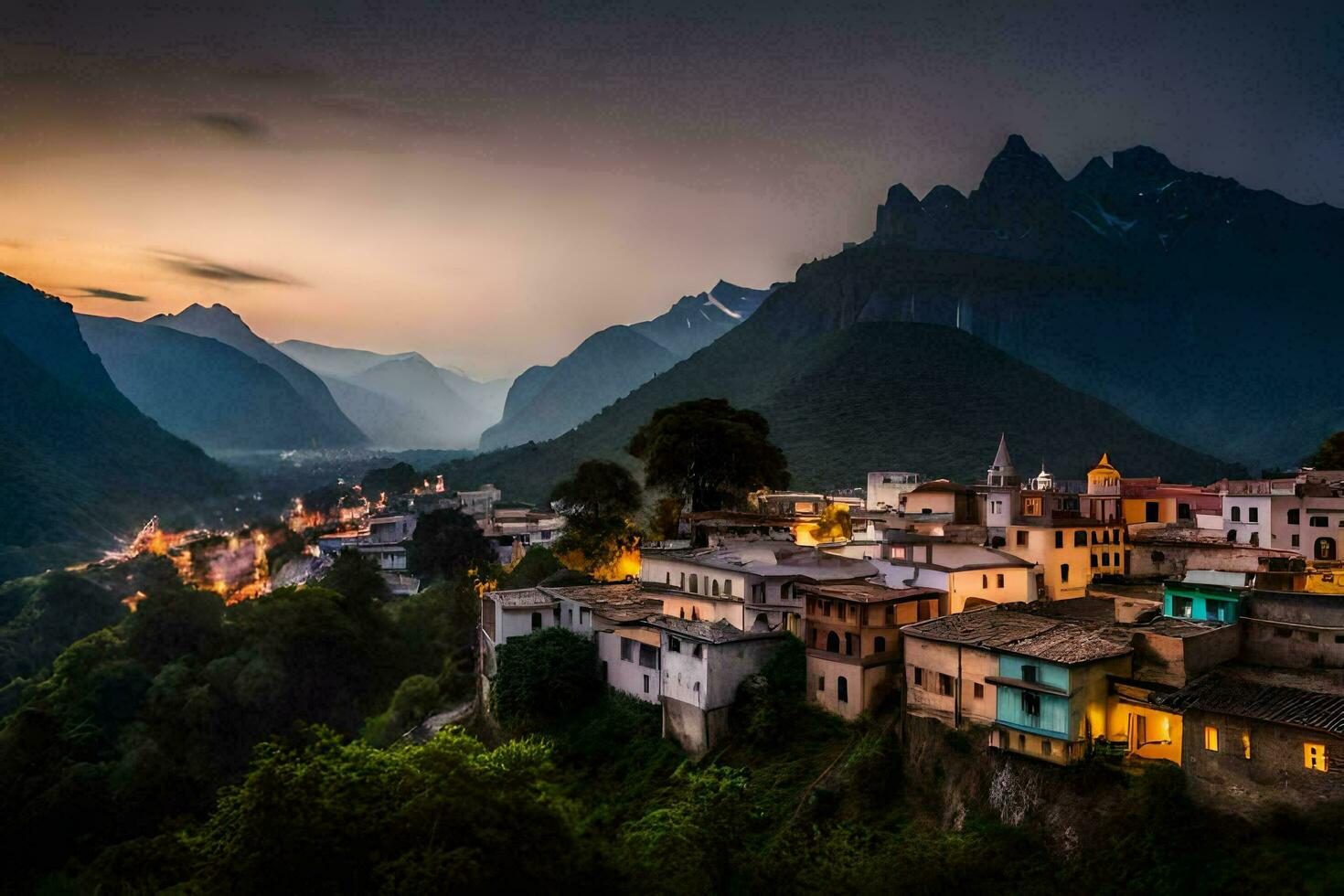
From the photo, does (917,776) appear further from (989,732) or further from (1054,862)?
(1054,862)

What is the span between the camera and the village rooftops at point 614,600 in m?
30.0

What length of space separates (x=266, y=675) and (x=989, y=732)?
33.8 m

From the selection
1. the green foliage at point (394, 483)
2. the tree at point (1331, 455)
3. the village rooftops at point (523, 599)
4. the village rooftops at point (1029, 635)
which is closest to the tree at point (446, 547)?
the village rooftops at point (523, 599)

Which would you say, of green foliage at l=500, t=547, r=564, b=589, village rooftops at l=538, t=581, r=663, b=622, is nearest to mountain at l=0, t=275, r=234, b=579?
green foliage at l=500, t=547, r=564, b=589

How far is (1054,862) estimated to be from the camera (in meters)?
17.5

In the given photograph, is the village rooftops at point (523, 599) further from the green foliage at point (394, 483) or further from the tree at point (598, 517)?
the green foliage at point (394, 483)

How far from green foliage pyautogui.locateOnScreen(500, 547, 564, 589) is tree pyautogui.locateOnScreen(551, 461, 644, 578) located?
0.68 m

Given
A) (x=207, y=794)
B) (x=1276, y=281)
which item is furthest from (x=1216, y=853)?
(x=1276, y=281)

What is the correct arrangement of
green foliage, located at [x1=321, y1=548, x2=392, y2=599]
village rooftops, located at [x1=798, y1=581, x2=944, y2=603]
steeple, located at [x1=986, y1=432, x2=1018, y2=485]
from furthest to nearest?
green foliage, located at [x1=321, y1=548, x2=392, y2=599]
steeple, located at [x1=986, y1=432, x2=1018, y2=485]
village rooftops, located at [x1=798, y1=581, x2=944, y2=603]

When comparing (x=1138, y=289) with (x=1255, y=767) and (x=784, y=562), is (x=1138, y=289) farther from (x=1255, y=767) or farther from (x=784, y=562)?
(x=1255, y=767)

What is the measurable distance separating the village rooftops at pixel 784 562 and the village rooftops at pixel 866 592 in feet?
2.67

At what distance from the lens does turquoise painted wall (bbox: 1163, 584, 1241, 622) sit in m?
20.7

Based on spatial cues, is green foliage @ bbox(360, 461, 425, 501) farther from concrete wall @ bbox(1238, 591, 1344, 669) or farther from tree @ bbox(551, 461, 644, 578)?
concrete wall @ bbox(1238, 591, 1344, 669)

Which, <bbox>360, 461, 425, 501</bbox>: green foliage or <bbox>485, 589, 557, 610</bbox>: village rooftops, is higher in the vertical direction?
<bbox>360, 461, 425, 501</bbox>: green foliage
